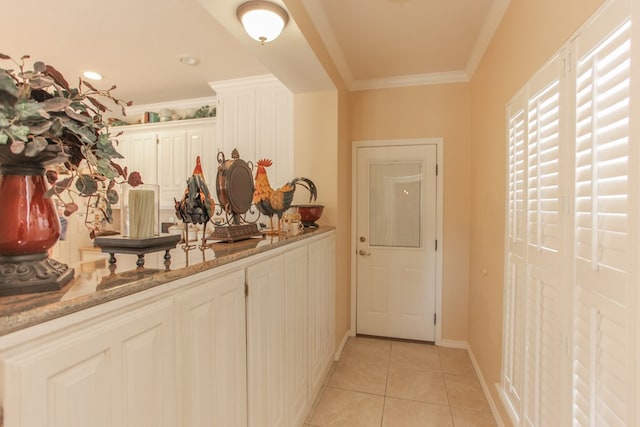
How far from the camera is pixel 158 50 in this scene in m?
2.50

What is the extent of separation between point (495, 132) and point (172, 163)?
3206mm

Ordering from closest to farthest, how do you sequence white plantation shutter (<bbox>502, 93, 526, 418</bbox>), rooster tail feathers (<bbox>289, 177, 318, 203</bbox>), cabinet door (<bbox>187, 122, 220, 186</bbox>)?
white plantation shutter (<bbox>502, 93, 526, 418</bbox>), rooster tail feathers (<bbox>289, 177, 318, 203</bbox>), cabinet door (<bbox>187, 122, 220, 186</bbox>)

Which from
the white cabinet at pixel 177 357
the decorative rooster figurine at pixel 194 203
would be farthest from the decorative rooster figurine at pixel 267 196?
the decorative rooster figurine at pixel 194 203

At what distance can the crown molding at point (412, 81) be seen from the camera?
9.64 ft

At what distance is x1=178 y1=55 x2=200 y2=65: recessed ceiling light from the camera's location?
2.61 metres

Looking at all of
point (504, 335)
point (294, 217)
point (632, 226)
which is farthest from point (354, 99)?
point (632, 226)

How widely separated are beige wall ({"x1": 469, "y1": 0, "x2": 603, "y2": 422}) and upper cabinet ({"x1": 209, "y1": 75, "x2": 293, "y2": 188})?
1659 millimetres

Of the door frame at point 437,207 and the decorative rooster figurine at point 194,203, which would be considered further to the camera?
the door frame at point 437,207

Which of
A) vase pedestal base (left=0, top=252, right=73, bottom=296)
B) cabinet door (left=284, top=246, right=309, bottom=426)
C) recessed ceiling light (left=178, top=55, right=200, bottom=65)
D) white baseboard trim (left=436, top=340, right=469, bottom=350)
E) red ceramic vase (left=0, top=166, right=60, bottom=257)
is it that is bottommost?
white baseboard trim (left=436, top=340, right=469, bottom=350)

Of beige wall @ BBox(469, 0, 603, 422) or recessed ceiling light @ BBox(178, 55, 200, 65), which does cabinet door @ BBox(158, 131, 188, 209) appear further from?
beige wall @ BBox(469, 0, 603, 422)

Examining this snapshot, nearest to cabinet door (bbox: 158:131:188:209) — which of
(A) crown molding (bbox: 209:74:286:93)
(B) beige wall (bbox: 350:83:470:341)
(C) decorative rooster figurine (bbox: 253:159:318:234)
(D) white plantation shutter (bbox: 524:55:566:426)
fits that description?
(A) crown molding (bbox: 209:74:286:93)

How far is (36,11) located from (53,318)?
2.51 metres

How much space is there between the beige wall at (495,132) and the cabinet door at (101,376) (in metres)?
1.68

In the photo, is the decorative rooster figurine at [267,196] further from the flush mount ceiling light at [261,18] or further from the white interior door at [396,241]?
the white interior door at [396,241]
